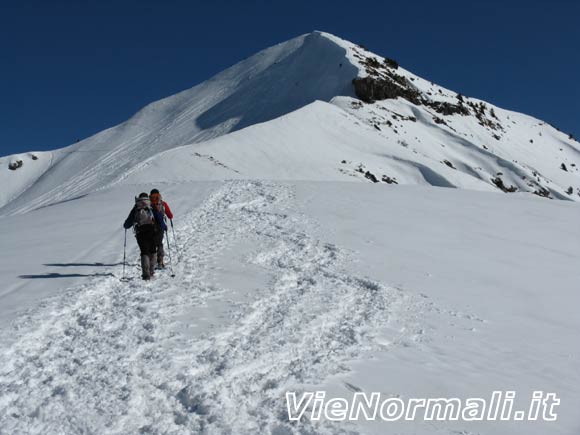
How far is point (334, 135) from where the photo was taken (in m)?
48.3

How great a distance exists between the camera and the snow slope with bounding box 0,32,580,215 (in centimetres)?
4538

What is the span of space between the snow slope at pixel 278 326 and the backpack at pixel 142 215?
3.72 ft

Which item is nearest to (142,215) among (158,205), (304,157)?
(158,205)

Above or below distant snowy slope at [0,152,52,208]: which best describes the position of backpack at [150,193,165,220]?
below

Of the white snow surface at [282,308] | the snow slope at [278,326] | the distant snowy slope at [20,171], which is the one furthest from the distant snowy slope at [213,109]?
the snow slope at [278,326]

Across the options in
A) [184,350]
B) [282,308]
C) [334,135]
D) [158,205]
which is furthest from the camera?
[334,135]

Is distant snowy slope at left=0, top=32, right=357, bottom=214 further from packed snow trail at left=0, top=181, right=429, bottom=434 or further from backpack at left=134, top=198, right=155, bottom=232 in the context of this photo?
packed snow trail at left=0, top=181, right=429, bottom=434

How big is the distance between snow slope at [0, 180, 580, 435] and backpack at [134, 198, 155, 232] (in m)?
1.13

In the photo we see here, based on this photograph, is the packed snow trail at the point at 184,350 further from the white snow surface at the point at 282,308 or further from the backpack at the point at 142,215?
the backpack at the point at 142,215

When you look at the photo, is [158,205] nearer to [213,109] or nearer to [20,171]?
[20,171]

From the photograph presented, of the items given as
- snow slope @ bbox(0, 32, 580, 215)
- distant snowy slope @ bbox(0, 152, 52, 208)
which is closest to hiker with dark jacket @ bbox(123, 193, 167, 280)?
snow slope @ bbox(0, 32, 580, 215)

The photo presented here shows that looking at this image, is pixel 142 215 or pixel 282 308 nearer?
pixel 282 308

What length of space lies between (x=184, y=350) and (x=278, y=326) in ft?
4.90

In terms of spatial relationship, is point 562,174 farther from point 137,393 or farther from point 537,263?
point 137,393
